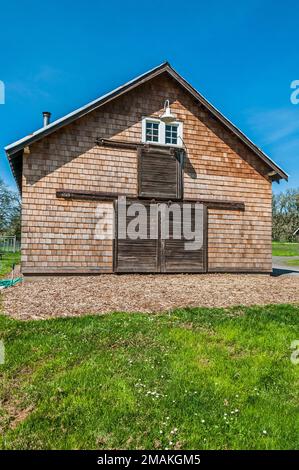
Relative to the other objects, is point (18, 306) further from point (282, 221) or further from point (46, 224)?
point (282, 221)

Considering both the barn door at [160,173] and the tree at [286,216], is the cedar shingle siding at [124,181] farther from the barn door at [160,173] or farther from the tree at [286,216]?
the tree at [286,216]

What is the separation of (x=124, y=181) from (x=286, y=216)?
82.9 metres

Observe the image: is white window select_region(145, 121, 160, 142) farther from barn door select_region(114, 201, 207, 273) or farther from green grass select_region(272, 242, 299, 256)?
green grass select_region(272, 242, 299, 256)

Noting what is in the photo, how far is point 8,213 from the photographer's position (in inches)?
2324

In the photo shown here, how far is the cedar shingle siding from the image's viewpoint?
42.1ft

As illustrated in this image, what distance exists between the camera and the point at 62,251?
42.7 feet

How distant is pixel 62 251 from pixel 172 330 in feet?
25.4

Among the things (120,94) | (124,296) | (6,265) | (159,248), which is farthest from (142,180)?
(6,265)

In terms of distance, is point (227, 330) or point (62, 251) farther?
point (62, 251)

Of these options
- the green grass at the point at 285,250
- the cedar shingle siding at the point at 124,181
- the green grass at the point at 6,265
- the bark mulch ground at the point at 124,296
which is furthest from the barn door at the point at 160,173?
the green grass at the point at 285,250

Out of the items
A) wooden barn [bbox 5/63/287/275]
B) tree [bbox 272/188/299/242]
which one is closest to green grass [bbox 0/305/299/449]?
wooden barn [bbox 5/63/287/275]

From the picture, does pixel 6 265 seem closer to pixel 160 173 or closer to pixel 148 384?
pixel 160 173

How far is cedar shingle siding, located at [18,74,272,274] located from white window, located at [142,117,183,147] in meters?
0.25
